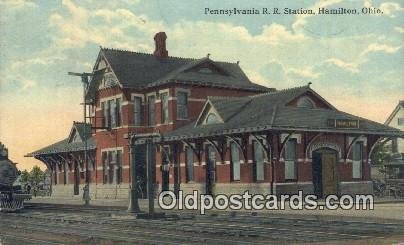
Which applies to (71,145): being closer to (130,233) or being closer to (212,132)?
(212,132)

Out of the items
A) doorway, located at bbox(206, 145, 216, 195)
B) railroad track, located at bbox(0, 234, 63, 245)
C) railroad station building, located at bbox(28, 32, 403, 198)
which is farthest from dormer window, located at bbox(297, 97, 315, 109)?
railroad track, located at bbox(0, 234, 63, 245)

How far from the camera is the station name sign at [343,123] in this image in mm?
29031

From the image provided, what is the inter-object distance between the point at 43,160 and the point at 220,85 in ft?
58.8

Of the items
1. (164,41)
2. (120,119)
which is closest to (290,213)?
(120,119)

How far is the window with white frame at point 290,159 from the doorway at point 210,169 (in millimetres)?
4126

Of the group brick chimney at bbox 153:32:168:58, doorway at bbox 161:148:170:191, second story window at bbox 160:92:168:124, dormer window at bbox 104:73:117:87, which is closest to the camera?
doorway at bbox 161:148:170:191

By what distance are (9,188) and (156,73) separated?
13.3 m

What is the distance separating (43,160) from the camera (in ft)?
160

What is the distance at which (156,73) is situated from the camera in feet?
125

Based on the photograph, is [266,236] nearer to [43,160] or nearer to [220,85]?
[220,85]

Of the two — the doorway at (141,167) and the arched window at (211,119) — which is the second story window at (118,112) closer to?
the doorway at (141,167)

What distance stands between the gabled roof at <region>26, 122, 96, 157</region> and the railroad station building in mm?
227

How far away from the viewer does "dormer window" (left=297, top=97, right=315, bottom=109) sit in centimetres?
3080

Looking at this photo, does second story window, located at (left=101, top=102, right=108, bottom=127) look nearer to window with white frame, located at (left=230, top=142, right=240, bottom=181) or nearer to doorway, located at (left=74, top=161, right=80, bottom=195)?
doorway, located at (left=74, top=161, right=80, bottom=195)
